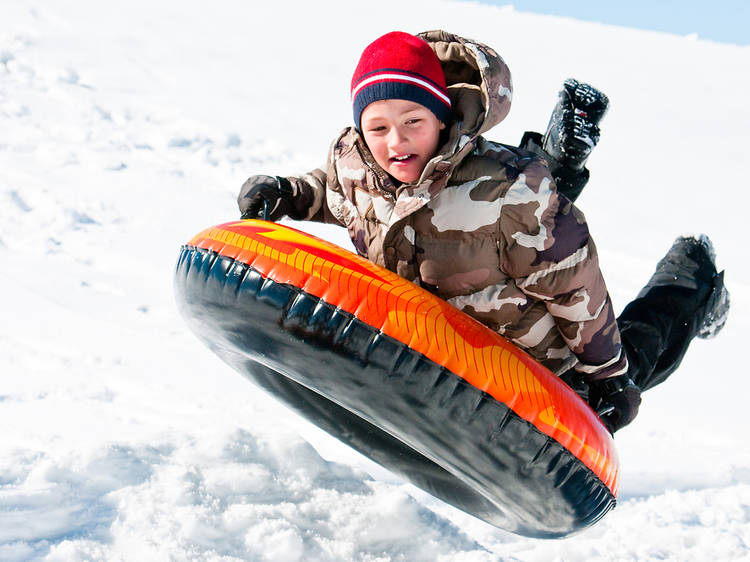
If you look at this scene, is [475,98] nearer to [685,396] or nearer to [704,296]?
[704,296]

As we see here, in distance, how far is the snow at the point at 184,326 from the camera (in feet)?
6.95

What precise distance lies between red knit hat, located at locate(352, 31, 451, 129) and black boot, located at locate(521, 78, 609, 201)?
95 cm

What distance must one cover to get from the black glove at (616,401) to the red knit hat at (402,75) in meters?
Answer: 0.86

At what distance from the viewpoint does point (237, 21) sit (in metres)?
10.8

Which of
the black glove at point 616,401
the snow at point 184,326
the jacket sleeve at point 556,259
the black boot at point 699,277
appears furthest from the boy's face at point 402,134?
the black boot at point 699,277

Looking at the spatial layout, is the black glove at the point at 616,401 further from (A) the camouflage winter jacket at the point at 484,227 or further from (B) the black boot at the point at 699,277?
(B) the black boot at the point at 699,277

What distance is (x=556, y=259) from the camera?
5.39 ft

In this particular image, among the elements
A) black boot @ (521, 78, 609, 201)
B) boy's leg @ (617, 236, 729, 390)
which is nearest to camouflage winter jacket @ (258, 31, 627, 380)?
boy's leg @ (617, 236, 729, 390)

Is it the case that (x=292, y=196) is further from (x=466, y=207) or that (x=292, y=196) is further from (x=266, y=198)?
(x=466, y=207)

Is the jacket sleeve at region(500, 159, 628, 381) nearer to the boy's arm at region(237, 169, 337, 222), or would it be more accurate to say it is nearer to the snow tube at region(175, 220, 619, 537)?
the snow tube at region(175, 220, 619, 537)

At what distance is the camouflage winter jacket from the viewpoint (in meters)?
1.60

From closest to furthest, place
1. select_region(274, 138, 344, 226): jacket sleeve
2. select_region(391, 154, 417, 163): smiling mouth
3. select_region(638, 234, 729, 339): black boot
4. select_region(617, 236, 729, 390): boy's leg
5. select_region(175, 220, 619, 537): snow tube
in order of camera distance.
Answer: select_region(175, 220, 619, 537): snow tube, select_region(391, 154, 417, 163): smiling mouth, select_region(274, 138, 344, 226): jacket sleeve, select_region(617, 236, 729, 390): boy's leg, select_region(638, 234, 729, 339): black boot

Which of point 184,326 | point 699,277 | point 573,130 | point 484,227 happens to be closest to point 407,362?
point 484,227

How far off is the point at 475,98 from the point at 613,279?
3016mm
